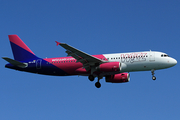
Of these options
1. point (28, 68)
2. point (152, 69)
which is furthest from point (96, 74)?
point (28, 68)

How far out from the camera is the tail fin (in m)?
47.8

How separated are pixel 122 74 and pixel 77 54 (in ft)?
29.8

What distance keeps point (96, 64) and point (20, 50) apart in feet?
47.6

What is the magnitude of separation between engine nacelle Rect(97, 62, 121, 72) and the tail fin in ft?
42.0

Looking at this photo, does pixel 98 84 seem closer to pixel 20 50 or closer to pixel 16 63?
pixel 16 63

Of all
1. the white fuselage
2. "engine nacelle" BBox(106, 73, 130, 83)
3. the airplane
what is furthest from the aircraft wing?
"engine nacelle" BBox(106, 73, 130, 83)

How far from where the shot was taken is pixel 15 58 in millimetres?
48188

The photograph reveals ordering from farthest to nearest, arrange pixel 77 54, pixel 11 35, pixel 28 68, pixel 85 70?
1. pixel 11 35
2. pixel 28 68
3. pixel 85 70
4. pixel 77 54

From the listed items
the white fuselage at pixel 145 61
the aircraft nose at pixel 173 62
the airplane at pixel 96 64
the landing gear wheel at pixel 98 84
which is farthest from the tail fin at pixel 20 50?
the aircraft nose at pixel 173 62

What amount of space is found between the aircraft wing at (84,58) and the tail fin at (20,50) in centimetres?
990

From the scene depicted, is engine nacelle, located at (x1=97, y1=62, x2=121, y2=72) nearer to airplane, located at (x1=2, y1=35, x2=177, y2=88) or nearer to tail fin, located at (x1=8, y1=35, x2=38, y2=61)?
airplane, located at (x1=2, y1=35, x2=177, y2=88)

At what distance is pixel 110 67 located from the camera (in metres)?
40.2

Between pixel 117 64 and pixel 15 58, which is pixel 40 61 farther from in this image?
pixel 117 64

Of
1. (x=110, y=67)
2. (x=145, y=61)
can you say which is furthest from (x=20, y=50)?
(x=145, y=61)
